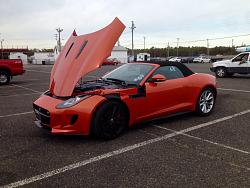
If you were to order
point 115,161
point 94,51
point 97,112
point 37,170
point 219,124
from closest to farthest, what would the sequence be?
point 37,170, point 115,161, point 97,112, point 94,51, point 219,124

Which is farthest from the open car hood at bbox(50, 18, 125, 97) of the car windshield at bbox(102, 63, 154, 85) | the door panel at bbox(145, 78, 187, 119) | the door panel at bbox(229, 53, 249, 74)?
the door panel at bbox(229, 53, 249, 74)

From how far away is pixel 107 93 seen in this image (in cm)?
514

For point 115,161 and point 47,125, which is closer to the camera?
point 115,161

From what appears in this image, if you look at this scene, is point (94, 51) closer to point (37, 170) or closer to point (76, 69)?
point (76, 69)

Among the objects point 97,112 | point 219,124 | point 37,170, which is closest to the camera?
point 37,170

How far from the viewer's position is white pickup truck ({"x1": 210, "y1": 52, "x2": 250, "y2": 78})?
17.1 m

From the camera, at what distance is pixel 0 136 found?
5512mm

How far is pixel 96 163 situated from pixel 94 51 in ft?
6.85

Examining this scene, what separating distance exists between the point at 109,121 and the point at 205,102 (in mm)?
2729

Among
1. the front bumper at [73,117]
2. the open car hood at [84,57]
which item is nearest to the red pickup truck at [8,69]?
the open car hood at [84,57]

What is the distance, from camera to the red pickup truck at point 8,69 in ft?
51.0

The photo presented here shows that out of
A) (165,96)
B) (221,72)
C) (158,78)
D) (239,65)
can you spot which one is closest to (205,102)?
(165,96)

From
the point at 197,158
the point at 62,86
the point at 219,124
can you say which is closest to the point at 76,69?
the point at 62,86

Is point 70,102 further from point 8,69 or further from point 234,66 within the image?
point 234,66
